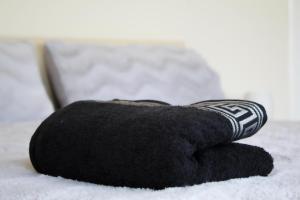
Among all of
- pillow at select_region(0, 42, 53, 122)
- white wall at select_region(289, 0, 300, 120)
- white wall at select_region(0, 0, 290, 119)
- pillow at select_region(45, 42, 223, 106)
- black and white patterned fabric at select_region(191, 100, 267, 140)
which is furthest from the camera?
white wall at select_region(289, 0, 300, 120)

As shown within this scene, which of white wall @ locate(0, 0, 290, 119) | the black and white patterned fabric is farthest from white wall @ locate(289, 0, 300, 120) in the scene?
the black and white patterned fabric

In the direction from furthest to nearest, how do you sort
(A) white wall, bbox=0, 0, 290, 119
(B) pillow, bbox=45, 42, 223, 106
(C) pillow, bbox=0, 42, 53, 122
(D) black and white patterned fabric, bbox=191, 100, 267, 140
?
(A) white wall, bbox=0, 0, 290, 119
(B) pillow, bbox=45, 42, 223, 106
(C) pillow, bbox=0, 42, 53, 122
(D) black and white patterned fabric, bbox=191, 100, 267, 140

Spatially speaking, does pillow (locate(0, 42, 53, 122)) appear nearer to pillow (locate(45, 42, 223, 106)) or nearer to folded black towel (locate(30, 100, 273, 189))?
pillow (locate(45, 42, 223, 106))

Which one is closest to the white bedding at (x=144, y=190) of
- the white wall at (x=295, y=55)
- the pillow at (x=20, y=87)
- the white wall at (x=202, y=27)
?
the pillow at (x=20, y=87)

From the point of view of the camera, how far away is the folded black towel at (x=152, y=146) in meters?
0.64

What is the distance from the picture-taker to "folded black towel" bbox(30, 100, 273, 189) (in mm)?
640

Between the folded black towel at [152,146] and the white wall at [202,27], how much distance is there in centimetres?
124

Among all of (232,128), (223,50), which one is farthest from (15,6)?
(232,128)

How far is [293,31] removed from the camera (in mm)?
2930

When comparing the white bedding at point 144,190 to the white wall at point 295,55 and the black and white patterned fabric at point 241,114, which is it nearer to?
the black and white patterned fabric at point 241,114

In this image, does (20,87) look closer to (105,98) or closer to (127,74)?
(105,98)

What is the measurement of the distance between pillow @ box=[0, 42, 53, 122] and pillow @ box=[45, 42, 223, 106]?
4.2 inches

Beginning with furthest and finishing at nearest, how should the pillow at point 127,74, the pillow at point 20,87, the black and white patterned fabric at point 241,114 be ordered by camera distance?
the pillow at point 127,74
the pillow at point 20,87
the black and white patterned fabric at point 241,114

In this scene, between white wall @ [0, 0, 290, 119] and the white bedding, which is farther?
white wall @ [0, 0, 290, 119]
